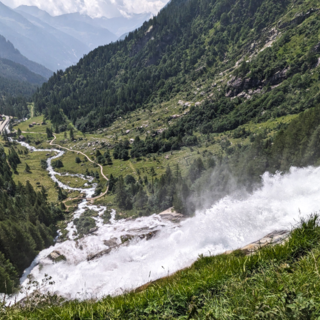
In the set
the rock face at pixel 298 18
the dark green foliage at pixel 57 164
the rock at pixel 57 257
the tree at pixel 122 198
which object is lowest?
the dark green foliage at pixel 57 164

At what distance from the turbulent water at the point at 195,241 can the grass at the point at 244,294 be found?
7.57m

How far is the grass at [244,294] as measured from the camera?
11.5ft

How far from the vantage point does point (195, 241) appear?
1625cm

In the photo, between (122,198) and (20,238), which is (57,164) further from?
(20,238)

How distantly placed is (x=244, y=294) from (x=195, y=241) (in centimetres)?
1286

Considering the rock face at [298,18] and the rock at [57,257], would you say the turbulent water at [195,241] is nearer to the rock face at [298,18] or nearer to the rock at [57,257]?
the rock at [57,257]

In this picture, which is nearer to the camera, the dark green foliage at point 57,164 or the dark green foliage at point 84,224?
the dark green foliage at point 84,224

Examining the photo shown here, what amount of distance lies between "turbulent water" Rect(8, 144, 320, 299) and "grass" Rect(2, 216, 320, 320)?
7.57 metres

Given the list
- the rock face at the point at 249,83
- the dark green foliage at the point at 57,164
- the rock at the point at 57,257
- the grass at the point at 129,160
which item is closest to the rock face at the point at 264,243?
the rock at the point at 57,257

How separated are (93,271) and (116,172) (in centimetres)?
10183

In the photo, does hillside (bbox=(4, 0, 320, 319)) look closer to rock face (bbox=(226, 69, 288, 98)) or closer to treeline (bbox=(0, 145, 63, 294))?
rock face (bbox=(226, 69, 288, 98))

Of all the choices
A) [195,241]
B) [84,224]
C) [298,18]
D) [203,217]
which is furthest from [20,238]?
[298,18]

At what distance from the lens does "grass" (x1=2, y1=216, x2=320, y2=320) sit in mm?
3492

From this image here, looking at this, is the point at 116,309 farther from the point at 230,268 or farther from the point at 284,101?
the point at 284,101
